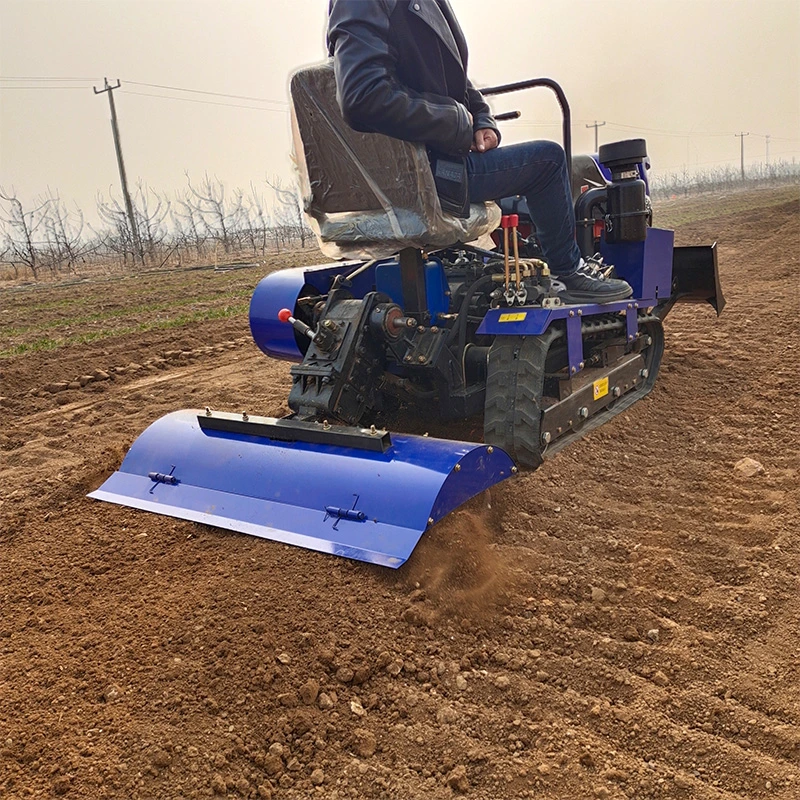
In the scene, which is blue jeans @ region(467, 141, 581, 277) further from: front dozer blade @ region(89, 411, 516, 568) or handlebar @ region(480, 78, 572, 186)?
front dozer blade @ region(89, 411, 516, 568)

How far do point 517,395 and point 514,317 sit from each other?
1.26ft

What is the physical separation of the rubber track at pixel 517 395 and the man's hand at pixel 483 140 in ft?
2.95

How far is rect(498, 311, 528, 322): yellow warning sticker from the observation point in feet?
11.2

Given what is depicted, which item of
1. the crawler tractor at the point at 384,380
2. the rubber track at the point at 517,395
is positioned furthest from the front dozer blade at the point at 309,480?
the rubber track at the point at 517,395

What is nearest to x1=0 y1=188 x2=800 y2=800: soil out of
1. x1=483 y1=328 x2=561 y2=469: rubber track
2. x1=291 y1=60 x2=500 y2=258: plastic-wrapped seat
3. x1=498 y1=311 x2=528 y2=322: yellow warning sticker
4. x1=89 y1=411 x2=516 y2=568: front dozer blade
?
x1=89 y1=411 x2=516 y2=568: front dozer blade

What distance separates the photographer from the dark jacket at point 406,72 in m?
2.79

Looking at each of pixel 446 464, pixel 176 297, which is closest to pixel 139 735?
pixel 446 464

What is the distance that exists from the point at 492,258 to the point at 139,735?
3.01 m

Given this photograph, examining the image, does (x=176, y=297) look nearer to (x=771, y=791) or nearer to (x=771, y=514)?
(x=771, y=514)

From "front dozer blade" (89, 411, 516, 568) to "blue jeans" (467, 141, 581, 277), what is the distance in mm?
1292

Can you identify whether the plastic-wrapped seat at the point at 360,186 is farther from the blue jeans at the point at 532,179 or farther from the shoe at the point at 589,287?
the shoe at the point at 589,287

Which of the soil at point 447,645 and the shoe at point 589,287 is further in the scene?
the shoe at point 589,287

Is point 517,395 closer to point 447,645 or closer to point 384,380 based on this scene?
point 384,380

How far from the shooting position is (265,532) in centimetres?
284
